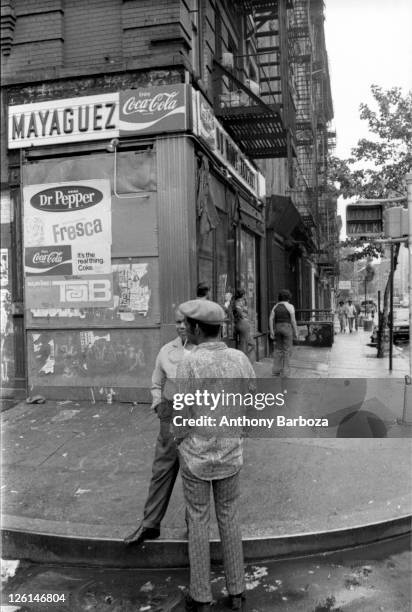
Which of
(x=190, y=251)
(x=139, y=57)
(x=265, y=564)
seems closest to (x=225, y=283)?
(x=190, y=251)

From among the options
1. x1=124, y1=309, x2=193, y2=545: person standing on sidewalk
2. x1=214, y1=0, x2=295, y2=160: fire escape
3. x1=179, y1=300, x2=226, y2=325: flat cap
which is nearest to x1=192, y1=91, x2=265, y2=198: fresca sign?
x1=214, y1=0, x2=295, y2=160: fire escape

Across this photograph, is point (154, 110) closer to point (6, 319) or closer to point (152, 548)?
point (6, 319)

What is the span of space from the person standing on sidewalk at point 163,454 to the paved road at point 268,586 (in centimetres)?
30

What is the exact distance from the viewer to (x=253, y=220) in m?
13.8

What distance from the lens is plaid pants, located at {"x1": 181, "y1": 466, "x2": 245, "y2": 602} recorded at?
3.17 meters

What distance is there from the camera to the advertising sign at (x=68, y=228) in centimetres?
834

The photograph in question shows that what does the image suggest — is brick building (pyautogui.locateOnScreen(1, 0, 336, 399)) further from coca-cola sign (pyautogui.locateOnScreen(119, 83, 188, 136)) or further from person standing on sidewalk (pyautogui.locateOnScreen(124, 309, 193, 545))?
person standing on sidewalk (pyautogui.locateOnScreen(124, 309, 193, 545))

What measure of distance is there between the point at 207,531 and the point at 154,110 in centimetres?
647

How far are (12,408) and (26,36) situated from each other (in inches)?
230

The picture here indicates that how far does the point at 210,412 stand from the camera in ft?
10.2

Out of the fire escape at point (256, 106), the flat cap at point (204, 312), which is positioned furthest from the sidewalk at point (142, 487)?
the fire escape at point (256, 106)

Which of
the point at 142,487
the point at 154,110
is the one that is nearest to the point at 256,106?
the point at 154,110

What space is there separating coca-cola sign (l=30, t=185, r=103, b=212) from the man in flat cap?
568 cm

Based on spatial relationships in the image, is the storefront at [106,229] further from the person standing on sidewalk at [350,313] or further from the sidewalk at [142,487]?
the person standing on sidewalk at [350,313]
